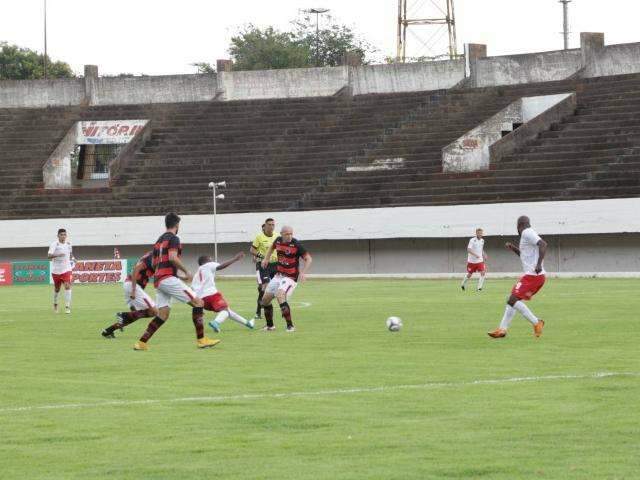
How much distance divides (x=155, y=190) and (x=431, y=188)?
14689mm

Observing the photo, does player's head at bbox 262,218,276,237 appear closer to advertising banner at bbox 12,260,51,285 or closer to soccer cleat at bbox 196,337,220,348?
soccer cleat at bbox 196,337,220,348

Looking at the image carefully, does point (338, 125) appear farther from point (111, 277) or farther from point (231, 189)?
point (111, 277)

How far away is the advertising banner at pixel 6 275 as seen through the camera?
200 feet

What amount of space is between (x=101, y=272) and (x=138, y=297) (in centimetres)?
3682

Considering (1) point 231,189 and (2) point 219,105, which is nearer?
(1) point 231,189

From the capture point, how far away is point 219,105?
76.4 m

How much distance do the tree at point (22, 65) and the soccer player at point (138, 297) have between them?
89.3m

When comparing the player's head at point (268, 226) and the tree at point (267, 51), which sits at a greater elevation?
the tree at point (267, 51)

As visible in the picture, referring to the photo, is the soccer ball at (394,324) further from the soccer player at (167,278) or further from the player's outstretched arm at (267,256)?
the soccer player at (167,278)

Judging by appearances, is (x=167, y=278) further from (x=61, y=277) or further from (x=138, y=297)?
(x=61, y=277)

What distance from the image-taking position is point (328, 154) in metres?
67.8

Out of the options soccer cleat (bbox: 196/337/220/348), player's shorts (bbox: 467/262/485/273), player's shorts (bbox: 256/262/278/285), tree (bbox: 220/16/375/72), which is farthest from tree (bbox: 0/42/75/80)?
soccer cleat (bbox: 196/337/220/348)

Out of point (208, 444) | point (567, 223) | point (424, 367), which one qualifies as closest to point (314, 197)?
point (567, 223)

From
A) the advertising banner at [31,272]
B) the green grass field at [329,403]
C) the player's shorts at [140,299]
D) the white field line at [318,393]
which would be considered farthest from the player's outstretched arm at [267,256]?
the advertising banner at [31,272]
